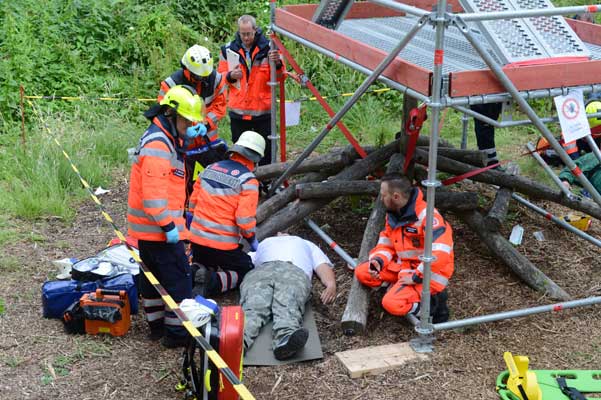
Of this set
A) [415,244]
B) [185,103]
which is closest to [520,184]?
[415,244]

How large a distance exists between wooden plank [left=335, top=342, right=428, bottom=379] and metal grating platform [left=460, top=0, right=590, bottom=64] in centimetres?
201

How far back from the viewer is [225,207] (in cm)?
570

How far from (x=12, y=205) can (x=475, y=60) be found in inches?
190

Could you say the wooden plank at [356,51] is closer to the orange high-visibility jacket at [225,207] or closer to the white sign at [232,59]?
the white sign at [232,59]

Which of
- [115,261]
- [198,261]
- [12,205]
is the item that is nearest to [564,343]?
[198,261]

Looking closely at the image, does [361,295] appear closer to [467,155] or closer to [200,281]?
[200,281]

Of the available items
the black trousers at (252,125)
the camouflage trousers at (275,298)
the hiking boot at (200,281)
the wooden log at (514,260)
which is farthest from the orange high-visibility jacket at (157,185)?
the black trousers at (252,125)

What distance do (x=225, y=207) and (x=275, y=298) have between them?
866 millimetres

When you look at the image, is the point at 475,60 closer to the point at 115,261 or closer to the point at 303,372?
the point at 303,372

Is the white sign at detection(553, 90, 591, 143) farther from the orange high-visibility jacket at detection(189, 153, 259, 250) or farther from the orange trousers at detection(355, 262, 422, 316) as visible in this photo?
the orange high-visibility jacket at detection(189, 153, 259, 250)

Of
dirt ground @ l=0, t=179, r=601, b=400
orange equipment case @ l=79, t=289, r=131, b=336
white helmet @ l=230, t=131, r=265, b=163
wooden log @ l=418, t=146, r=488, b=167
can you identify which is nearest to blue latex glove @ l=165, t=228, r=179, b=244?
orange equipment case @ l=79, t=289, r=131, b=336

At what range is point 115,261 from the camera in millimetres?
5863

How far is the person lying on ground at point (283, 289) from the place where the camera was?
4.96 m

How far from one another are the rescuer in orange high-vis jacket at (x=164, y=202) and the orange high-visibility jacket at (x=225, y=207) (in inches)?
19.0
